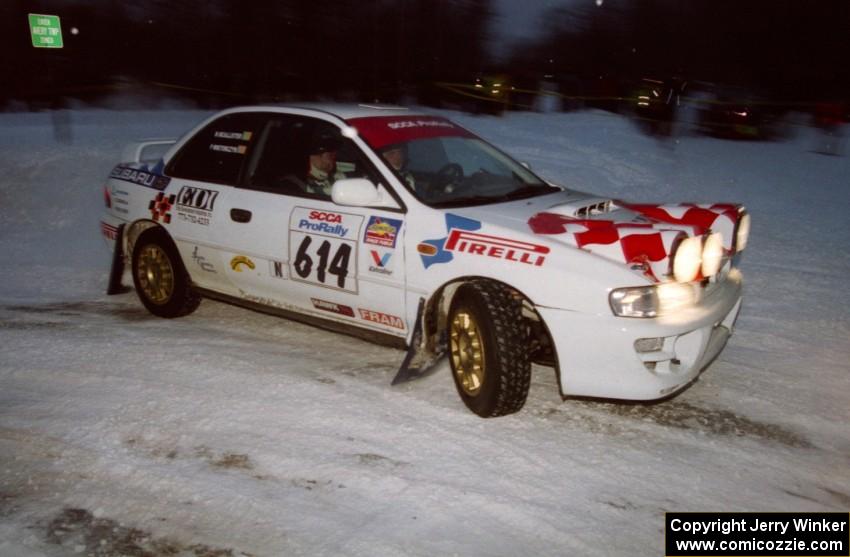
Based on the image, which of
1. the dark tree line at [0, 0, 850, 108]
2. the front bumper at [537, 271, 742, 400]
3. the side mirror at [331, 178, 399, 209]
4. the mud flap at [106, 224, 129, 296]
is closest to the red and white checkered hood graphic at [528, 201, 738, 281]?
the front bumper at [537, 271, 742, 400]

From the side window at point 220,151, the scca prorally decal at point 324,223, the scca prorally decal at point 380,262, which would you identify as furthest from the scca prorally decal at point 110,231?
the scca prorally decal at point 380,262

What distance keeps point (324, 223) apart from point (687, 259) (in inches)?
77.9

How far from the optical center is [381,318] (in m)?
4.29

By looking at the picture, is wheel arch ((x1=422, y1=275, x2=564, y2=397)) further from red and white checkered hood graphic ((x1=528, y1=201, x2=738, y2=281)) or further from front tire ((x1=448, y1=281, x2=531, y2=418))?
red and white checkered hood graphic ((x1=528, y1=201, x2=738, y2=281))

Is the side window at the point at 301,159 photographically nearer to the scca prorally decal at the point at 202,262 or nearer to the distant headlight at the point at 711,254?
the scca prorally decal at the point at 202,262

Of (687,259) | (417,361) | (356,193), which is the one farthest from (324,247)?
(687,259)

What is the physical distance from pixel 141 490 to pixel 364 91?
73.2ft

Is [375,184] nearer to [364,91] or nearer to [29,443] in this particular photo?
[29,443]

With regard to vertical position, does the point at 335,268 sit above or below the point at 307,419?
above

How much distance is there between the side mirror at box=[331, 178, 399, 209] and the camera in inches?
159

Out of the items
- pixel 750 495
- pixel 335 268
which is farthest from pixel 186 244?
pixel 750 495

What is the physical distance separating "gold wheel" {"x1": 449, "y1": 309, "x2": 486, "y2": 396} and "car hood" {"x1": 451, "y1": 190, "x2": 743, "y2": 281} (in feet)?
1.74

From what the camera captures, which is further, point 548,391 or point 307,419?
point 548,391

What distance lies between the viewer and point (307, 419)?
12.8 ft
